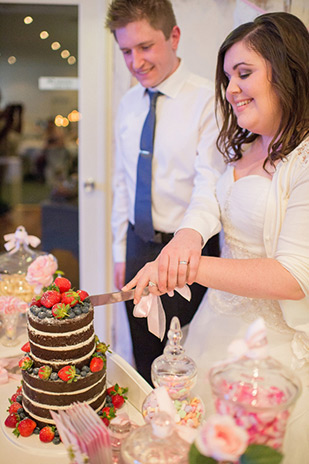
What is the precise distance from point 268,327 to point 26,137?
2398 millimetres

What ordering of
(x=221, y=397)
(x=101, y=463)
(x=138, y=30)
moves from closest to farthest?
1. (x=221, y=397)
2. (x=101, y=463)
3. (x=138, y=30)

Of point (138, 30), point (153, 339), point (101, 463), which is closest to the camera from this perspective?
point (101, 463)

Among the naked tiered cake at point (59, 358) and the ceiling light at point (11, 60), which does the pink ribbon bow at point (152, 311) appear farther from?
the ceiling light at point (11, 60)

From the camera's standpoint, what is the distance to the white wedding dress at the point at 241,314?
4.02 ft

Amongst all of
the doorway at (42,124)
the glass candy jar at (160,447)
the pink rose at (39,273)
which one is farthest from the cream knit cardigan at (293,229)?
the doorway at (42,124)

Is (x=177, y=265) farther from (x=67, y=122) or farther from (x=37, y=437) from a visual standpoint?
(x=67, y=122)

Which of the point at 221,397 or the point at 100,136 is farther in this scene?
the point at 100,136

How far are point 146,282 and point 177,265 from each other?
9cm

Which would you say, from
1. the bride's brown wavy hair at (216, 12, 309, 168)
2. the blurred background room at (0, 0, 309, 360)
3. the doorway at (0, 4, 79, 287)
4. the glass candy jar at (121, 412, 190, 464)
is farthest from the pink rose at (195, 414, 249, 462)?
the doorway at (0, 4, 79, 287)

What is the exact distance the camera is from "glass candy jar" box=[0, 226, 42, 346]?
1.49 metres

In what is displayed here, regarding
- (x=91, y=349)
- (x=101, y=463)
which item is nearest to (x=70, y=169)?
(x=91, y=349)

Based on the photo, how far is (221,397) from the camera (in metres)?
0.68

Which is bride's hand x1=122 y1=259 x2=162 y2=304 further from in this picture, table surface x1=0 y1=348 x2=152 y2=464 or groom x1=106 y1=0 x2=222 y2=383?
groom x1=106 y1=0 x2=222 y2=383

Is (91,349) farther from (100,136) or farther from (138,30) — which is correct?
(100,136)
